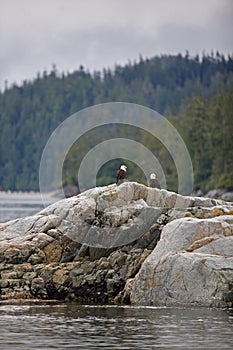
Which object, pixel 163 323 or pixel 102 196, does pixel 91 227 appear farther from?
pixel 163 323

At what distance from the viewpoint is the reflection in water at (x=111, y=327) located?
24.1 m

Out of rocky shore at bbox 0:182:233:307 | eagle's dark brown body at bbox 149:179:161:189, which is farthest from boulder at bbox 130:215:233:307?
eagle's dark brown body at bbox 149:179:161:189

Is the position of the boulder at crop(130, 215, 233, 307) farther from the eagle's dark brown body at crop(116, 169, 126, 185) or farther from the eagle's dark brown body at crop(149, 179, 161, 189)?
the eagle's dark brown body at crop(149, 179, 161, 189)

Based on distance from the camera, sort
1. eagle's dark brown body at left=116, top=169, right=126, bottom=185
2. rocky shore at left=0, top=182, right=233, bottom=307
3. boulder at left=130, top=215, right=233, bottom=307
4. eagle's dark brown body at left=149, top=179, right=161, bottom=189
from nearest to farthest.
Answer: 1. boulder at left=130, top=215, right=233, bottom=307
2. rocky shore at left=0, top=182, right=233, bottom=307
3. eagle's dark brown body at left=116, top=169, right=126, bottom=185
4. eagle's dark brown body at left=149, top=179, right=161, bottom=189

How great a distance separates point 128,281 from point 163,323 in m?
5.34

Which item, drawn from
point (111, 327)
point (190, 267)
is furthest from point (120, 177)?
point (111, 327)

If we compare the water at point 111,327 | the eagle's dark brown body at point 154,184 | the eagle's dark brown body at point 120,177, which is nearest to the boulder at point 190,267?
the water at point 111,327

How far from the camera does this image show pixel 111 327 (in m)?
26.8

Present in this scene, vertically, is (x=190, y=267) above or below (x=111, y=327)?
above

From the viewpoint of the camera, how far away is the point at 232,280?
1190 inches

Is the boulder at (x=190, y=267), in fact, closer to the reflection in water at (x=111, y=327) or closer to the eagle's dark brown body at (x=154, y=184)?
the reflection in water at (x=111, y=327)

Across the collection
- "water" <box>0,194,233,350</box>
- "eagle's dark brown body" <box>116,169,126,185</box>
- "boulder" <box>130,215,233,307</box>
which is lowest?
"water" <box>0,194,233,350</box>

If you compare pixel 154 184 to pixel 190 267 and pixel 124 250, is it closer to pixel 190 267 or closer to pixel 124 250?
pixel 124 250

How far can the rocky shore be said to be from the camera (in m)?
30.8
